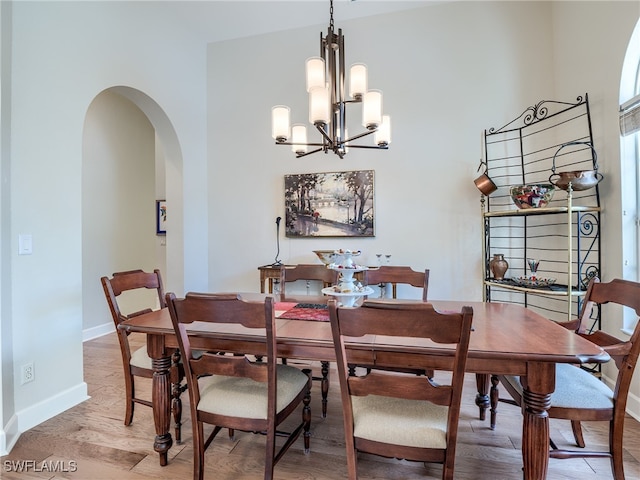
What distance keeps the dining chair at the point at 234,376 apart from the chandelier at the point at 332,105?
1.15 meters

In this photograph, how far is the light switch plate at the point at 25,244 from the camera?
6.63 feet

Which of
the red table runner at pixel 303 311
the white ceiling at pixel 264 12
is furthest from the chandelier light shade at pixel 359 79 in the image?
the white ceiling at pixel 264 12

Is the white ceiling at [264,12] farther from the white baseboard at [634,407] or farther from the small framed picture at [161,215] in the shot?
the white baseboard at [634,407]

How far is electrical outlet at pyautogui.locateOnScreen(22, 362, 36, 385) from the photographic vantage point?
204 centimetres

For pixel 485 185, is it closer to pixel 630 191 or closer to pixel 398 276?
pixel 630 191

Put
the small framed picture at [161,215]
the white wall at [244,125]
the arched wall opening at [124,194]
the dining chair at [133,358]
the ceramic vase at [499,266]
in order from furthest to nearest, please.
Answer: the small framed picture at [161,215] → the arched wall opening at [124,194] → the ceramic vase at [499,266] → the white wall at [244,125] → the dining chair at [133,358]

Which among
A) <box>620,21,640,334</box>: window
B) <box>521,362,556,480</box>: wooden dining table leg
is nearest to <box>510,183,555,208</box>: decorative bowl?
<box>620,21,640,334</box>: window

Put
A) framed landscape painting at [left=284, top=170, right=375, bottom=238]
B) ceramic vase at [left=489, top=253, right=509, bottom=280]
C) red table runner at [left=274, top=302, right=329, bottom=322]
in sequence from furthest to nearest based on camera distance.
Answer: framed landscape painting at [left=284, top=170, right=375, bottom=238] < ceramic vase at [left=489, top=253, right=509, bottom=280] < red table runner at [left=274, top=302, right=329, bottom=322]

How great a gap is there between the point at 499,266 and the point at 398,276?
1.22 m

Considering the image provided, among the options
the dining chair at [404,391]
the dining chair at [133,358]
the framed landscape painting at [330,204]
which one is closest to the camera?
the dining chair at [404,391]

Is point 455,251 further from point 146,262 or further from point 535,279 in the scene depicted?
point 146,262

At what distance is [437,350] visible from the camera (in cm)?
124

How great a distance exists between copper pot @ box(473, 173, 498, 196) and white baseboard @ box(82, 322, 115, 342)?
4511 mm

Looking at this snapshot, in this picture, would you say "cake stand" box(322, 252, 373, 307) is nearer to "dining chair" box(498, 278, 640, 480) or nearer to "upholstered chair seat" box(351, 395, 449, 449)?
"upholstered chair seat" box(351, 395, 449, 449)
